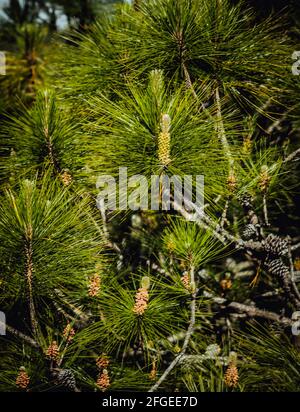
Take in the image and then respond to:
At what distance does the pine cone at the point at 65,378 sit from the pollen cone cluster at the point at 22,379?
5 centimetres

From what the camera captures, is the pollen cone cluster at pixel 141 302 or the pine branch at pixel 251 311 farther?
the pine branch at pixel 251 311

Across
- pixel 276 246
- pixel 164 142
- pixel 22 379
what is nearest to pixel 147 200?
pixel 164 142

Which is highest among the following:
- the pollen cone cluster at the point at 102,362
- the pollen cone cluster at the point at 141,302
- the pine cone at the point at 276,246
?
the pine cone at the point at 276,246

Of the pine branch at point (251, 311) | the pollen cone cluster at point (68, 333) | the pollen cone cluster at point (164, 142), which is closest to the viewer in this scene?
the pollen cone cluster at point (164, 142)

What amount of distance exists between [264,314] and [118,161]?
1.60 ft

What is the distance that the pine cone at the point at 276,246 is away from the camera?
78 centimetres

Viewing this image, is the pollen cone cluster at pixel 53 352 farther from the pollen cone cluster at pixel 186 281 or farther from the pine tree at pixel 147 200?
the pollen cone cluster at pixel 186 281

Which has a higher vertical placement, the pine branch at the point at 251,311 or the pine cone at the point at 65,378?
the pine branch at the point at 251,311

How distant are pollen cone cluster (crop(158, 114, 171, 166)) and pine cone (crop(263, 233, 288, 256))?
0.92 ft

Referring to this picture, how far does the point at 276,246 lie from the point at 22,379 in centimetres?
54

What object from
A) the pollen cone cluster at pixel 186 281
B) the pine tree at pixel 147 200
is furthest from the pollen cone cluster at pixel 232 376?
the pollen cone cluster at pixel 186 281

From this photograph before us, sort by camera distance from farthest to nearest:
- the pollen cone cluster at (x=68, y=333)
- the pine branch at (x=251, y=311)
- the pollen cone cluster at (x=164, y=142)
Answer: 1. the pine branch at (x=251, y=311)
2. the pollen cone cluster at (x=68, y=333)
3. the pollen cone cluster at (x=164, y=142)

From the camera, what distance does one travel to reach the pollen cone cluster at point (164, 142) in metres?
0.63

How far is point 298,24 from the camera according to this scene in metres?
0.91
